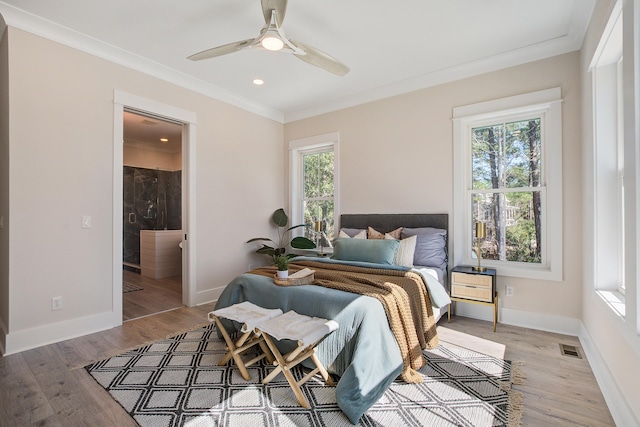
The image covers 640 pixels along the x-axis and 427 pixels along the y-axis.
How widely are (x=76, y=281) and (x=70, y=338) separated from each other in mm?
519

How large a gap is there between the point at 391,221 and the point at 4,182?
392 centimetres

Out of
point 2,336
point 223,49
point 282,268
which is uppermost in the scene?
point 223,49

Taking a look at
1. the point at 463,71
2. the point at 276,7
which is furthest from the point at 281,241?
the point at 276,7

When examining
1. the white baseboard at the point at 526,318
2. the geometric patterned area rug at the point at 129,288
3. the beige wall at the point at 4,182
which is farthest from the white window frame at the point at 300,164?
the beige wall at the point at 4,182

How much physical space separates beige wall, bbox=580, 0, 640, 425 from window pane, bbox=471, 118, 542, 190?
0.49m

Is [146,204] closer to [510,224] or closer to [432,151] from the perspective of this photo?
[432,151]

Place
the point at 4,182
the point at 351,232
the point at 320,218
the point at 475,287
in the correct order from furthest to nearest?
the point at 320,218
the point at 351,232
the point at 475,287
the point at 4,182

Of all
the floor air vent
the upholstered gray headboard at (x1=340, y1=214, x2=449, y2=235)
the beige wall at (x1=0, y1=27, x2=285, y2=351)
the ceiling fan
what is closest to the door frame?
the beige wall at (x1=0, y1=27, x2=285, y2=351)

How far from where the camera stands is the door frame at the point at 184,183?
327cm

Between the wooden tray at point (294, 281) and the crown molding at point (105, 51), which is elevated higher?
the crown molding at point (105, 51)

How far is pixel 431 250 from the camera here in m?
3.40

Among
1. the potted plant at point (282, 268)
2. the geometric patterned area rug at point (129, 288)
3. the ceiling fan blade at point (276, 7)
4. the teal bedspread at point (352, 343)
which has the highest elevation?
the ceiling fan blade at point (276, 7)

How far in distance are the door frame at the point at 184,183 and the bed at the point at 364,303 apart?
135 cm

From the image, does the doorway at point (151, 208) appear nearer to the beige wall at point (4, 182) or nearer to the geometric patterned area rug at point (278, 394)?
the beige wall at point (4, 182)
